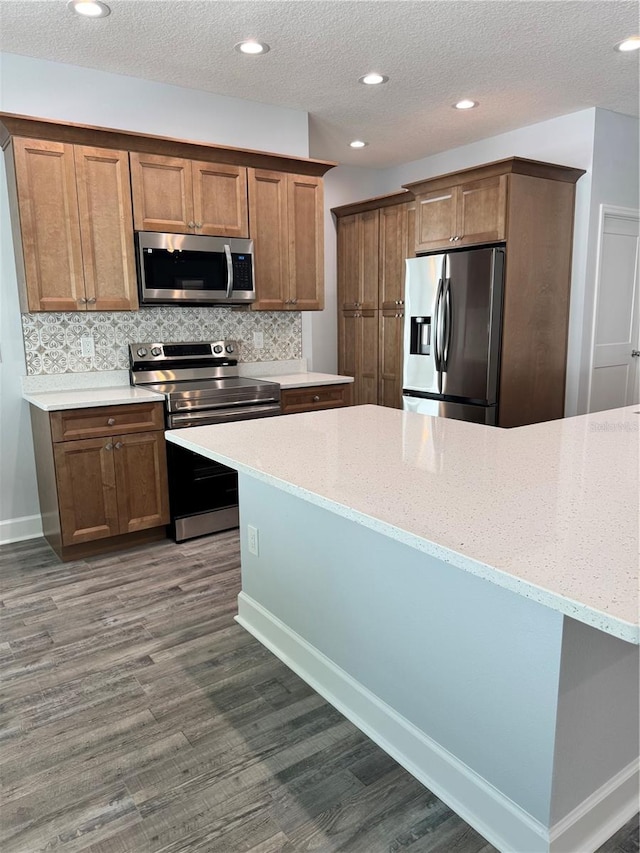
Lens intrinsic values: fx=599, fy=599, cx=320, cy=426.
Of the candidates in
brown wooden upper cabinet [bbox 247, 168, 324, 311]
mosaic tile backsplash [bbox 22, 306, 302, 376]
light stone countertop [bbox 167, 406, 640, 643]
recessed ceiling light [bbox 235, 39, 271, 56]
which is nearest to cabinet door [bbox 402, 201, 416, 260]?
brown wooden upper cabinet [bbox 247, 168, 324, 311]

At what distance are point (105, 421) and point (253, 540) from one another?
1.30m

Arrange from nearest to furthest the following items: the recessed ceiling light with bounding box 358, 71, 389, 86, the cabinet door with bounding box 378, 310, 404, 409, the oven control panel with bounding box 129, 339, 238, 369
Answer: the recessed ceiling light with bounding box 358, 71, 389, 86, the oven control panel with bounding box 129, 339, 238, 369, the cabinet door with bounding box 378, 310, 404, 409

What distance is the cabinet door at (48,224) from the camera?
3109 millimetres

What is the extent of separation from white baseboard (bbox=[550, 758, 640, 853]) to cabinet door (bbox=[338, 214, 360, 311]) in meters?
4.63

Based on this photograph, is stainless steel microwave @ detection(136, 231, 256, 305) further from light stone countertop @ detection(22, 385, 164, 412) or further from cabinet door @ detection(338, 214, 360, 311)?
cabinet door @ detection(338, 214, 360, 311)

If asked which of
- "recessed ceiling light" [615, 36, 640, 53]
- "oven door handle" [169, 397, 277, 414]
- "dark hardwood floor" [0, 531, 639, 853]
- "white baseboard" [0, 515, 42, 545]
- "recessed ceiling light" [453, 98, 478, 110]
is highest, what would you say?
"recessed ceiling light" [453, 98, 478, 110]

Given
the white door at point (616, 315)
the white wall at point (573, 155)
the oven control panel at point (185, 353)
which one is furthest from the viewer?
the white door at point (616, 315)

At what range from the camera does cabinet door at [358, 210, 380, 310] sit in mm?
5367

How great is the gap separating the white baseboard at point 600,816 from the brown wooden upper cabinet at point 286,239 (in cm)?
322

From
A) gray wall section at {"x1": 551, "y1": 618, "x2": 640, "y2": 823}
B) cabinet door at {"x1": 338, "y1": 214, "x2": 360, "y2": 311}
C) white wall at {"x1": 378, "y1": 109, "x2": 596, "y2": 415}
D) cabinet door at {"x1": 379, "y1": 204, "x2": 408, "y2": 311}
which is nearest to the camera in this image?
gray wall section at {"x1": 551, "y1": 618, "x2": 640, "y2": 823}

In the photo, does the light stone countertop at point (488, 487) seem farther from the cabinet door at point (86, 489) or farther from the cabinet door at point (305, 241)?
the cabinet door at point (305, 241)

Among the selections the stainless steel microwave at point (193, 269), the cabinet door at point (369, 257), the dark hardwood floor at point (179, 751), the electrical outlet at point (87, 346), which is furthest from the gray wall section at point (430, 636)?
the cabinet door at point (369, 257)

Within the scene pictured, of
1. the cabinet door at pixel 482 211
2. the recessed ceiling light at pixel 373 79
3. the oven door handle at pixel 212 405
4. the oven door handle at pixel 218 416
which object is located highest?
the recessed ceiling light at pixel 373 79

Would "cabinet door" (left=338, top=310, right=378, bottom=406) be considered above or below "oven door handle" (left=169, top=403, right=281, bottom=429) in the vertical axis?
above
